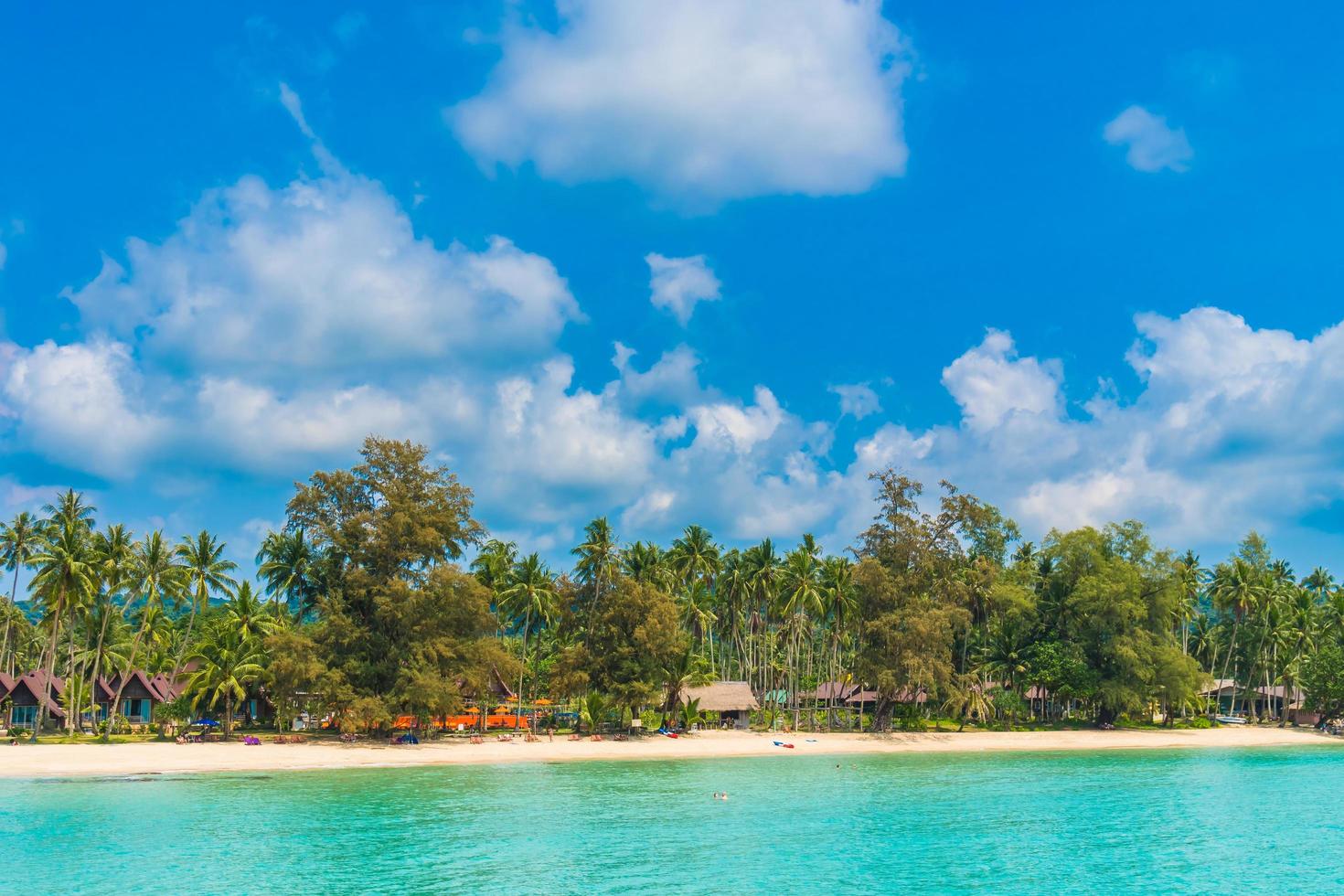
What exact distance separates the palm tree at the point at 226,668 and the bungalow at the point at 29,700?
13.4m

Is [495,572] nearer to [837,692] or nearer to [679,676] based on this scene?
[679,676]

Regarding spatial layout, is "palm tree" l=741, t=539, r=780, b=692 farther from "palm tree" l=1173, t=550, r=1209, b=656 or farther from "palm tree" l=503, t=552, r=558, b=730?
"palm tree" l=1173, t=550, r=1209, b=656

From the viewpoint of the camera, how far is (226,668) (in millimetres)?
55844

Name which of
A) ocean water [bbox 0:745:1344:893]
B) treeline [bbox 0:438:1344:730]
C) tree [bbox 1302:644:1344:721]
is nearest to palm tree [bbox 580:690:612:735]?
treeline [bbox 0:438:1344:730]

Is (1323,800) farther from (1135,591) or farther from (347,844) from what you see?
(347,844)

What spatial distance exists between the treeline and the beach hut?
110 inches

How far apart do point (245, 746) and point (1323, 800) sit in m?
51.4

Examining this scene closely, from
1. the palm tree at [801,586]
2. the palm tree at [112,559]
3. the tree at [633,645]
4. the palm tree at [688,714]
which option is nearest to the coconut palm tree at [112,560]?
the palm tree at [112,559]

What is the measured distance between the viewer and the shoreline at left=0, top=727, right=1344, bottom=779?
→ 46.4 meters

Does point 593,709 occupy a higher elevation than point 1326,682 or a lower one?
lower

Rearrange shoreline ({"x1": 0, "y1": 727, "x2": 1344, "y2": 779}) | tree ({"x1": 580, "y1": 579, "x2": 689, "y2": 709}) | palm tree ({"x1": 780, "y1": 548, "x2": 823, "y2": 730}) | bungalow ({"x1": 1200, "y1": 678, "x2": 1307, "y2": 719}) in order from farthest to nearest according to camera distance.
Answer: bungalow ({"x1": 1200, "y1": 678, "x2": 1307, "y2": 719}) < palm tree ({"x1": 780, "y1": 548, "x2": 823, "y2": 730}) < tree ({"x1": 580, "y1": 579, "x2": 689, "y2": 709}) < shoreline ({"x1": 0, "y1": 727, "x2": 1344, "y2": 779})

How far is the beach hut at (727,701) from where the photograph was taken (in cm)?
7250

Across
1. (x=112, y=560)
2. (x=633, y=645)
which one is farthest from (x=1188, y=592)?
(x=112, y=560)

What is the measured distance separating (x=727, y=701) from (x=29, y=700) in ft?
157
